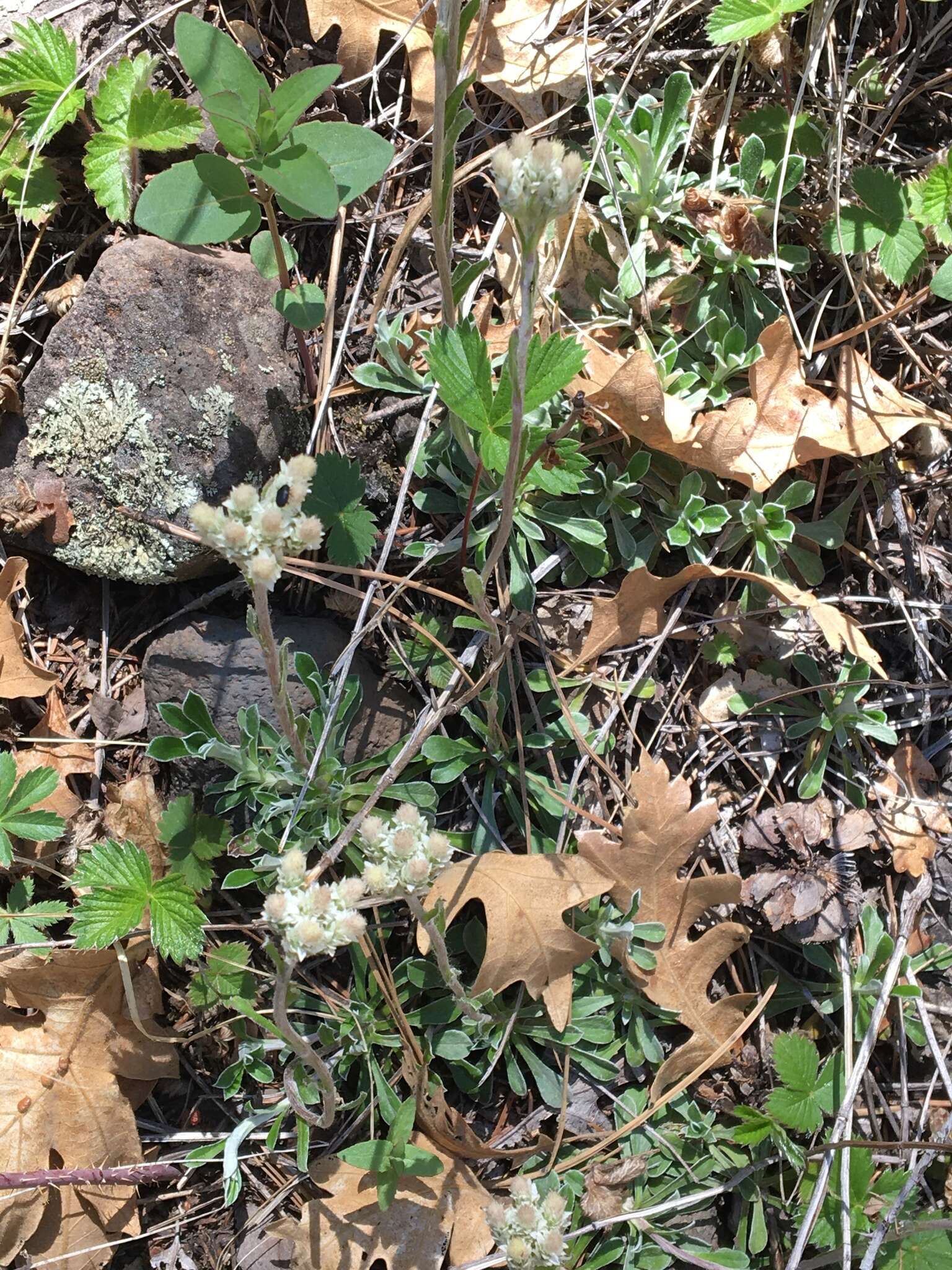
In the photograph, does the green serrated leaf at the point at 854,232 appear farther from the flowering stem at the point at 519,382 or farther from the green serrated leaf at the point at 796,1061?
the green serrated leaf at the point at 796,1061

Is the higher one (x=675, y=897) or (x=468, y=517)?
(x=468, y=517)

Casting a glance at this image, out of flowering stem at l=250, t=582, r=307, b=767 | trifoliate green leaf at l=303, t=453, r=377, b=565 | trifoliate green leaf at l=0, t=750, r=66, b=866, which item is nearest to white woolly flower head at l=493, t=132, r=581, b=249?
flowering stem at l=250, t=582, r=307, b=767

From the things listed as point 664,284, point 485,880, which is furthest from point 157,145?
point 485,880

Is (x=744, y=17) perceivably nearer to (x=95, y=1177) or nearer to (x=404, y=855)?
(x=404, y=855)

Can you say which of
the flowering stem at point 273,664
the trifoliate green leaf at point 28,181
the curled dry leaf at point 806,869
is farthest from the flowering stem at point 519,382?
the trifoliate green leaf at point 28,181

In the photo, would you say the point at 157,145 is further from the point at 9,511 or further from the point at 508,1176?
the point at 508,1176

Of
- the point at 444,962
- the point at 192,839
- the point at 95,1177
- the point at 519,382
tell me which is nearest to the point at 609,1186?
the point at 444,962

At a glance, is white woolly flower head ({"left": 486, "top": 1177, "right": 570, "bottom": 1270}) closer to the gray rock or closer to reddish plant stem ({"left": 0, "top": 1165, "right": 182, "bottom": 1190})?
reddish plant stem ({"left": 0, "top": 1165, "right": 182, "bottom": 1190})
